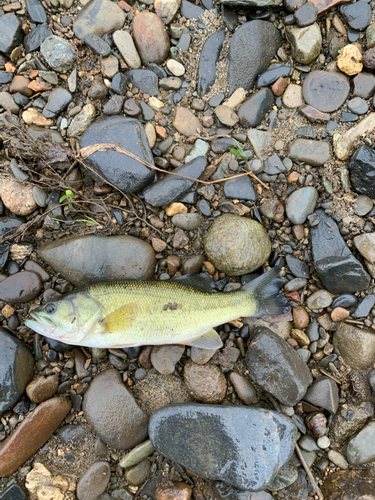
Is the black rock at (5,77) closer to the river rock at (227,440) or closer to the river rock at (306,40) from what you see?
the river rock at (306,40)

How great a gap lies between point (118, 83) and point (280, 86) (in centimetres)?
218

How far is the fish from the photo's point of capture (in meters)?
3.84

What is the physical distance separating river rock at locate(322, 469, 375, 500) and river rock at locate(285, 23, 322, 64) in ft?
17.6

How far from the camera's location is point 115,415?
402 centimetres

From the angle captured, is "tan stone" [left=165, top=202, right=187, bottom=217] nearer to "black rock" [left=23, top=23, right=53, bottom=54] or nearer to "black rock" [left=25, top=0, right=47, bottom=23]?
"black rock" [left=23, top=23, right=53, bottom=54]

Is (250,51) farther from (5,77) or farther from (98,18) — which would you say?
(5,77)

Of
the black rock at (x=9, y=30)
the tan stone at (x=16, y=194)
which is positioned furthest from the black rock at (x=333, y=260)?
the black rock at (x=9, y=30)

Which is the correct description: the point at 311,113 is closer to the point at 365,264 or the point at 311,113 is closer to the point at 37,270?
the point at 365,264

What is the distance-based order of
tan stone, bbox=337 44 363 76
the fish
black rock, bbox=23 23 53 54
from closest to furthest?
the fish < tan stone, bbox=337 44 363 76 < black rock, bbox=23 23 53 54

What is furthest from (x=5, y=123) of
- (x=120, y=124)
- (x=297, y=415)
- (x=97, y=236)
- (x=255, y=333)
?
(x=297, y=415)

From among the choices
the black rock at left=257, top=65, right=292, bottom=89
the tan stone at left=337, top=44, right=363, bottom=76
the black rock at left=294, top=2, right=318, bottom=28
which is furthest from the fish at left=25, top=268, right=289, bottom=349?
the black rock at left=294, top=2, right=318, bottom=28

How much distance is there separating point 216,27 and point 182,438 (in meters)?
5.35

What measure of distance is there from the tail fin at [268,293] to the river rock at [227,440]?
1.21 metres

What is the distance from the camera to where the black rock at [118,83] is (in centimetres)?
421
